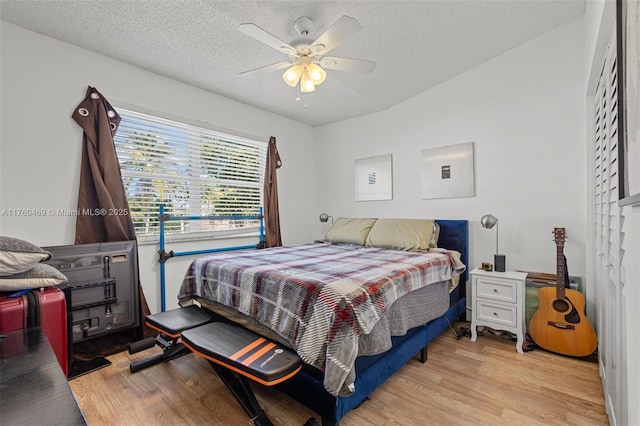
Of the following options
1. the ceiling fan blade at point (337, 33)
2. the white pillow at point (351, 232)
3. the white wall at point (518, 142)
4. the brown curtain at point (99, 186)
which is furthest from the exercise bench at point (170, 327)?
the white wall at point (518, 142)

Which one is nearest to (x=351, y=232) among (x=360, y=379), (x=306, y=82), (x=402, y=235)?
(x=402, y=235)

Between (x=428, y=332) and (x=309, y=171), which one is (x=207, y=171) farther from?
(x=428, y=332)

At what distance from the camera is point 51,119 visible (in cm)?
229

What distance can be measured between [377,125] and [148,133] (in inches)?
107

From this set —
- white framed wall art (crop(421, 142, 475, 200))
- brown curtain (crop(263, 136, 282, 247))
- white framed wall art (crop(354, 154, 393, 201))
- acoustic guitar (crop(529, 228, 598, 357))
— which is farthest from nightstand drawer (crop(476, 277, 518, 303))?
brown curtain (crop(263, 136, 282, 247))

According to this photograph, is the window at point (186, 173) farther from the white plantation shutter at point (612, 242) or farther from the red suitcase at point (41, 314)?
the white plantation shutter at point (612, 242)

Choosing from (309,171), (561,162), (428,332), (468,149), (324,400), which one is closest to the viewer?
(324,400)

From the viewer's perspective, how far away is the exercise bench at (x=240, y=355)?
135 centimetres

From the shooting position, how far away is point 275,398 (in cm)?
178

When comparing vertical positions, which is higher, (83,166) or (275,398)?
(83,166)

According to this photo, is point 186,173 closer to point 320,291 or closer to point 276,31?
point 276,31

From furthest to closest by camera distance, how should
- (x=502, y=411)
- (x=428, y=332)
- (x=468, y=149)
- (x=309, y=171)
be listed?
1. (x=309, y=171)
2. (x=468, y=149)
3. (x=428, y=332)
4. (x=502, y=411)

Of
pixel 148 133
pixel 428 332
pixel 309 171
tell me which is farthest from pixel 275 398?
pixel 309 171

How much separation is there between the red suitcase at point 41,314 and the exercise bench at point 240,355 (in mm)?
475
